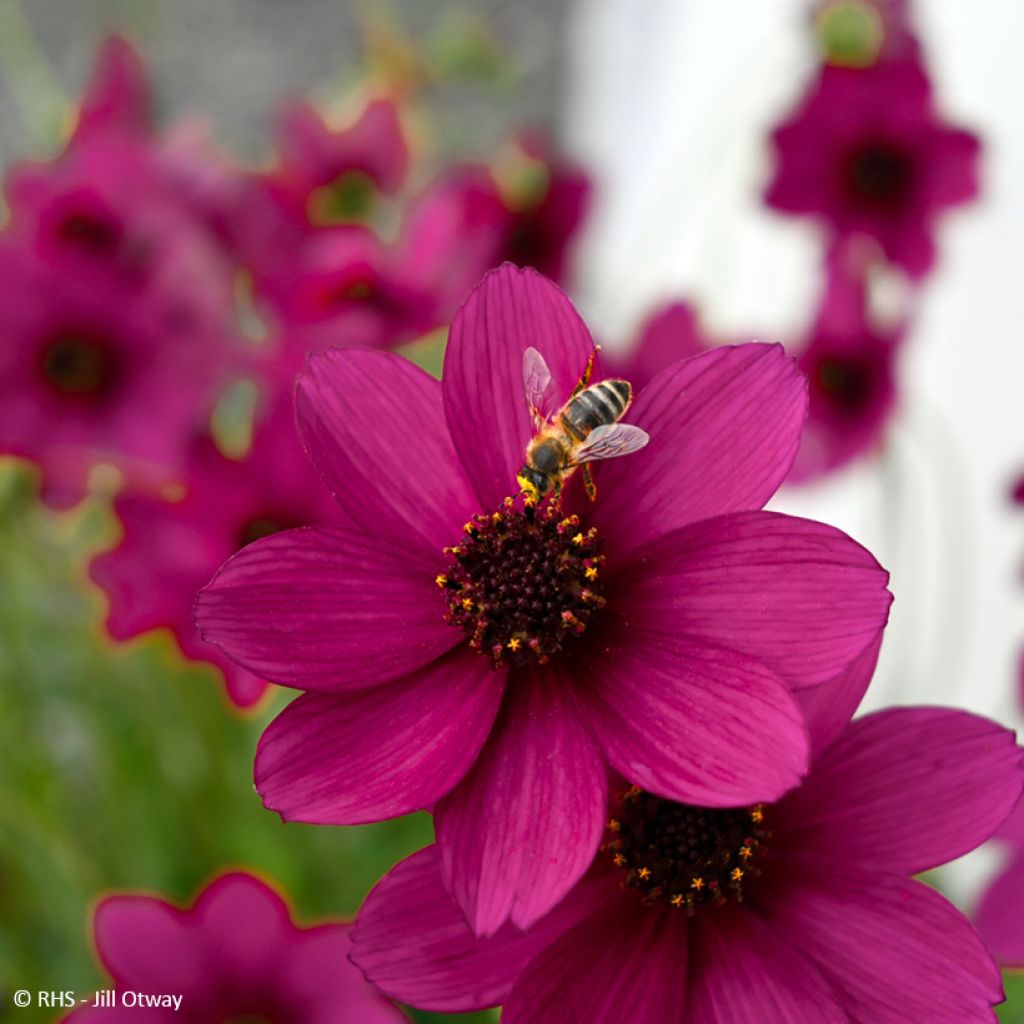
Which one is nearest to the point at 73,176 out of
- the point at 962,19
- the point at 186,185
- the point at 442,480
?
the point at 186,185

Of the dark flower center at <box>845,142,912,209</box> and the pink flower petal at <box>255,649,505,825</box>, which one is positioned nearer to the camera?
the pink flower petal at <box>255,649,505,825</box>

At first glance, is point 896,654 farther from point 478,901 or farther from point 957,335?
point 478,901

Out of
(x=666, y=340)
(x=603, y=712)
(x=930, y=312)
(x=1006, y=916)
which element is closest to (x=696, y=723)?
(x=603, y=712)

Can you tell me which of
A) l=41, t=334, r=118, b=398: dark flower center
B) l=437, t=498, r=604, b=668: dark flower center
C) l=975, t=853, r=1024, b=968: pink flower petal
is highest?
l=41, t=334, r=118, b=398: dark flower center

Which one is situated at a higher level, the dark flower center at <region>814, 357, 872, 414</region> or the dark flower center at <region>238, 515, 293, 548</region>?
the dark flower center at <region>814, 357, 872, 414</region>

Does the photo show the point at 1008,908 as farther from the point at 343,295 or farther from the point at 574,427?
the point at 343,295

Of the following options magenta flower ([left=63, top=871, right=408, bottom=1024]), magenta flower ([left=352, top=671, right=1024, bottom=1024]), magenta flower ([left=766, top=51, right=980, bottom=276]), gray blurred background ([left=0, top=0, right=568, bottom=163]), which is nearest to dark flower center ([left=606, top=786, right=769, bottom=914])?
magenta flower ([left=352, top=671, right=1024, bottom=1024])

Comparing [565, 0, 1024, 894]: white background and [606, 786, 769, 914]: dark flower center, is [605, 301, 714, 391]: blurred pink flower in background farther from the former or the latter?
[606, 786, 769, 914]: dark flower center
